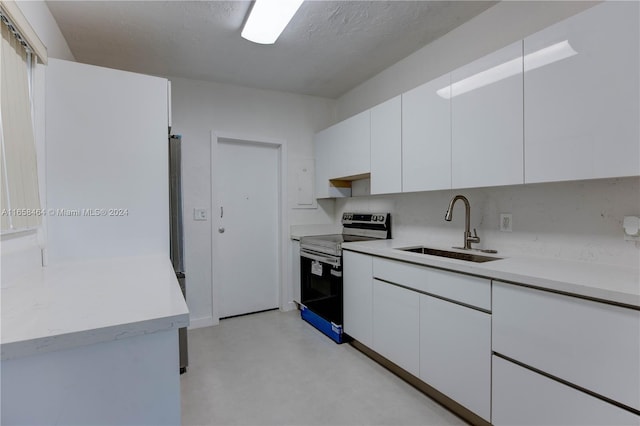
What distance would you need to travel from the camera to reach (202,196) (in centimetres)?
304

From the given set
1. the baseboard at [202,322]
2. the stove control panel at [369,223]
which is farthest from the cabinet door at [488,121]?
the baseboard at [202,322]

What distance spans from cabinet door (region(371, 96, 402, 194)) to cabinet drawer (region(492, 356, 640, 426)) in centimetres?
135

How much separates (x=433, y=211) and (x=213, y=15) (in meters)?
2.09

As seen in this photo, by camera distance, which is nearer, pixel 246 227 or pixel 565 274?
pixel 565 274

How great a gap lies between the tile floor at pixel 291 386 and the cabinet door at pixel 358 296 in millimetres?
187

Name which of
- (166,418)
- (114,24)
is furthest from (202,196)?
(166,418)

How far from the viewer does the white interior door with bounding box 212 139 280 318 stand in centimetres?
320

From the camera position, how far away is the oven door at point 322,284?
265cm

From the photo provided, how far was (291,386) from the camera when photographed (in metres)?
2.02

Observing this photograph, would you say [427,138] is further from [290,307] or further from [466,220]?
[290,307]

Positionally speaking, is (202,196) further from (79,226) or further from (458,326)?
(458,326)

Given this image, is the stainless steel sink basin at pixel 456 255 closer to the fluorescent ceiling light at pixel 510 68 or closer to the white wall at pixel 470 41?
the fluorescent ceiling light at pixel 510 68

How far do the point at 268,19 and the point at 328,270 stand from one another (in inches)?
77.5

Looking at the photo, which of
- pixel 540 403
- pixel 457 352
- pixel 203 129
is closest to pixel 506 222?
pixel 457 352
